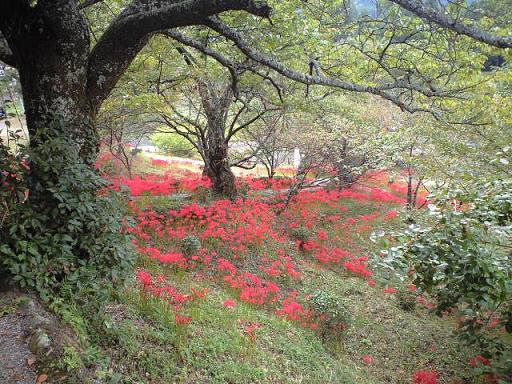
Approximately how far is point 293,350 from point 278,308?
6.69ft

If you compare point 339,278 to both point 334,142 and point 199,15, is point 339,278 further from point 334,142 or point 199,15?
point 199,15

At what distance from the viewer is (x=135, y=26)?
13.7 feet

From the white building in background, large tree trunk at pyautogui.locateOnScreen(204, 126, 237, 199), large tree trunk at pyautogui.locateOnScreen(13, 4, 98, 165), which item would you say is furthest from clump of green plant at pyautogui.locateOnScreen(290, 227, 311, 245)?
the white building in background

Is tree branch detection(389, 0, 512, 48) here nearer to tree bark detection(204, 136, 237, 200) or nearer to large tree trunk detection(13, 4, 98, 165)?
large tree trunk detection(13, 4, 98, 165)

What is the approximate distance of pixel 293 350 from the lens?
20.6 ft

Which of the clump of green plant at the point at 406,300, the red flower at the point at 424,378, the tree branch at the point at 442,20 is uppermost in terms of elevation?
the tree branch at the point at 442,20

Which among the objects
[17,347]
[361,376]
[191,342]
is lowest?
[361,376]

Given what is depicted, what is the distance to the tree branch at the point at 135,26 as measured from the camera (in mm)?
3803

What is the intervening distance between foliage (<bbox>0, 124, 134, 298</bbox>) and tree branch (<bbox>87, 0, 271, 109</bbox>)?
858 millimetres

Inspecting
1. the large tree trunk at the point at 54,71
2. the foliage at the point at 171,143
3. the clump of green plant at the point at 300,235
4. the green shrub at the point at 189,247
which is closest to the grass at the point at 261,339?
the green shrub at the point at 189,247

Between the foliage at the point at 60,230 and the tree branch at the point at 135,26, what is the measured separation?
86cm

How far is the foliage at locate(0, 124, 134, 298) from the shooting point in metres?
3.70

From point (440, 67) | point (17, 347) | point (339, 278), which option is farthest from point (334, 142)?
point (17, 347)

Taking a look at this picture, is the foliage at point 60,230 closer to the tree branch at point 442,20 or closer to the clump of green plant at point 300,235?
the tree branch at point 442,20
